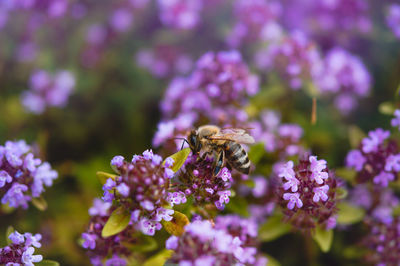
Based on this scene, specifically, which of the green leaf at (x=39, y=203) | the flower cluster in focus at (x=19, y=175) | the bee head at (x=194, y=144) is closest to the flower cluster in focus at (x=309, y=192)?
the bee head at (x=194, y=144)

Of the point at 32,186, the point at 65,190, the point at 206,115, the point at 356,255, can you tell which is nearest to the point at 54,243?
the point at 65,190

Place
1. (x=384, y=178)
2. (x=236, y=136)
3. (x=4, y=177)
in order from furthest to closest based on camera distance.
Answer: (x=384, y=178), (x=236, y=136), (x=4, y=177)

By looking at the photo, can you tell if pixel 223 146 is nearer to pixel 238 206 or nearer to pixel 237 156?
pixel 237 156

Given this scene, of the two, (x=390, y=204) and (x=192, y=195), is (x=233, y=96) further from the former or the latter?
(x=390, y=204)

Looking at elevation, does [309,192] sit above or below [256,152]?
below

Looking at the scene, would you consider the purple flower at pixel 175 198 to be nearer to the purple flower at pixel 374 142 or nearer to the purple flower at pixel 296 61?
the purple flower at pixel 374 142

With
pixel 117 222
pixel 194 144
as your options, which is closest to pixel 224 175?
pixel 194 144

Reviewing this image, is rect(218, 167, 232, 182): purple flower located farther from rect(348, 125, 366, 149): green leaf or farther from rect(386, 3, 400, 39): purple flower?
rect(386, 3, 400, 39): purple flower
